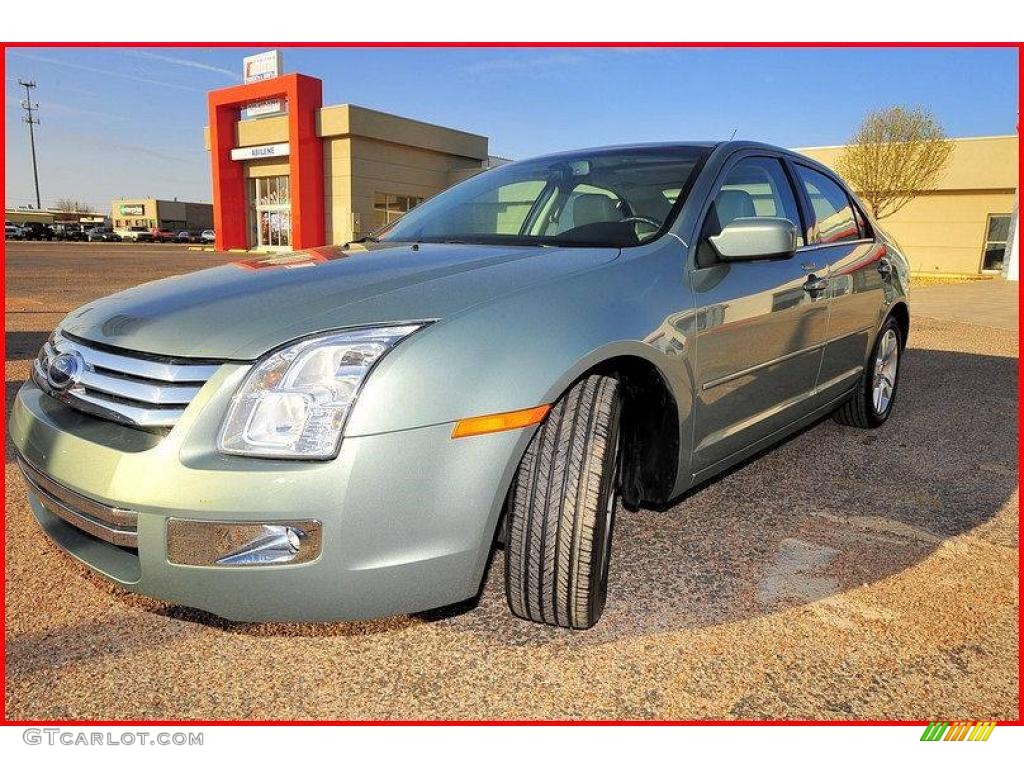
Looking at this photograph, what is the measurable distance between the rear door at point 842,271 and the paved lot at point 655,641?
79 cm

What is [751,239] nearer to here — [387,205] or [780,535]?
[780,535]

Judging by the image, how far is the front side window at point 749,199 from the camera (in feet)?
8.80

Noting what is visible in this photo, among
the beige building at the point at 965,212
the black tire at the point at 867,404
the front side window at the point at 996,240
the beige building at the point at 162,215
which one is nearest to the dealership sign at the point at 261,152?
the beige building at the point at 965,212

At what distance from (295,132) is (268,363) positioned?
35.6m

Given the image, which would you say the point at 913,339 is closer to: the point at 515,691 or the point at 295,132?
the point at 515,691

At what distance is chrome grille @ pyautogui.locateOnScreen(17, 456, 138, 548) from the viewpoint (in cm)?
174

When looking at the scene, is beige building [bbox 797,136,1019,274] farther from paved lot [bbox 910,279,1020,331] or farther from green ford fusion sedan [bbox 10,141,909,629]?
green ford fusion sedan [bbox 10,141,909,629]

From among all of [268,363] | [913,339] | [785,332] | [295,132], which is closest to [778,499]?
[785,332]

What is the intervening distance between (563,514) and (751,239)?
1.16 metres

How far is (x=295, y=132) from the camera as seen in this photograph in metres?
34.1

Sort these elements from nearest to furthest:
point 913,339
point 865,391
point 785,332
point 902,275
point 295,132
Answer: point 785,332 → point 865,391 → point 902,275 → point 913,339 → point 295,132

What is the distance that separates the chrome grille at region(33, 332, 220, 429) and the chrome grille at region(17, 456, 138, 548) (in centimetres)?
21

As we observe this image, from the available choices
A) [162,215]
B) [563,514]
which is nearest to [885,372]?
[563,514]
